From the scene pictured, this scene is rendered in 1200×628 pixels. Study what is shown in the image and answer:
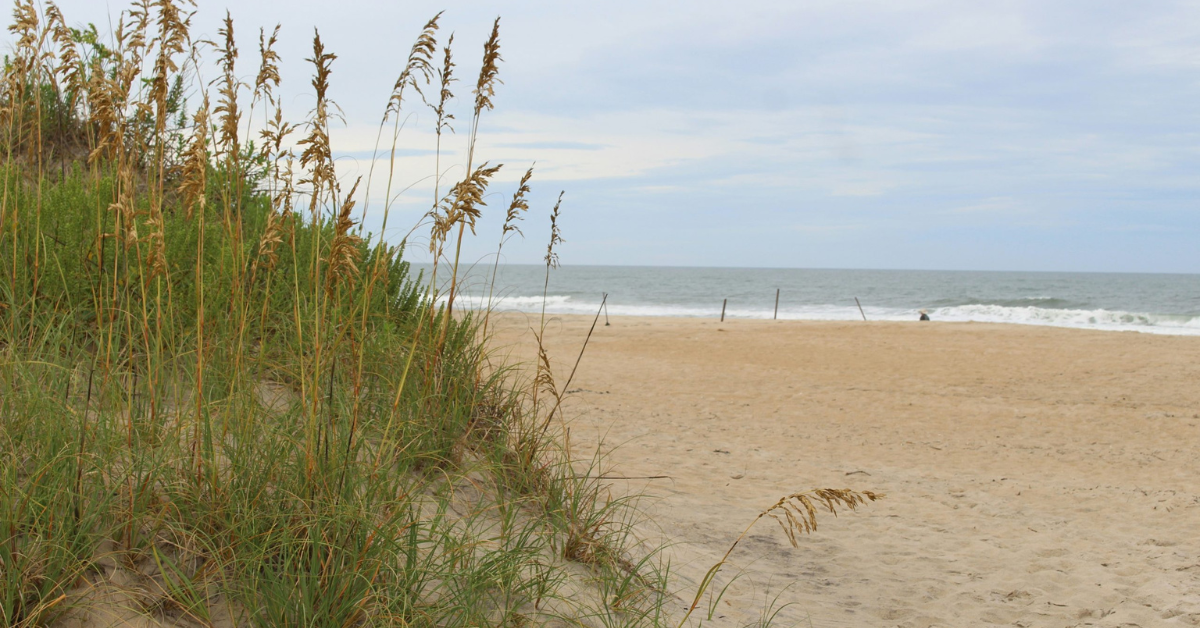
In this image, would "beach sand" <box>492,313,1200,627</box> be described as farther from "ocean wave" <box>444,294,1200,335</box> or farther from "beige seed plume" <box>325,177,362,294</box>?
"ocean wave" <box>444,294,1200,335</box>

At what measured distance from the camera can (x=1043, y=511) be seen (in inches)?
255

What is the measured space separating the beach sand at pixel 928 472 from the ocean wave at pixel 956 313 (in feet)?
46.5

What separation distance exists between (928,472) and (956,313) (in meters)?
36.7

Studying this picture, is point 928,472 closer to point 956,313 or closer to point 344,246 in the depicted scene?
point 344,246

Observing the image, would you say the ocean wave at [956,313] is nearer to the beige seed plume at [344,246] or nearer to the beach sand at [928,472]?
the beach sand at [928,472]

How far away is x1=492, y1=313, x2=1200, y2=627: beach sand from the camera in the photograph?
4.43m

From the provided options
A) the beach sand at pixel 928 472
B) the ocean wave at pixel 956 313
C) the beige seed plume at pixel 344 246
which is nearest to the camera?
the beige seed plume at pixel 344 246

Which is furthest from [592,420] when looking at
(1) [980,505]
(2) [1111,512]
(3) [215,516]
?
(3) [215,516]

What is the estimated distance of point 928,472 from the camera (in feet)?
25.6

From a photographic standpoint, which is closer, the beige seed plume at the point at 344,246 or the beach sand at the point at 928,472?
the beige seed plume at the point at 344,246

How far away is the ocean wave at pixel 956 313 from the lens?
33.2m

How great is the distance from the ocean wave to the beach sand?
1416 cm

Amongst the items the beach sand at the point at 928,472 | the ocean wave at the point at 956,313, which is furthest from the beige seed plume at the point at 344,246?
the ocean wave at the point at 956,313

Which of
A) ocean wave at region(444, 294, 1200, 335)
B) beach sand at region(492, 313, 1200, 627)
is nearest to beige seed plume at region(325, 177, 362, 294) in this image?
beach sand at region(492, 313, 1200, 627)
